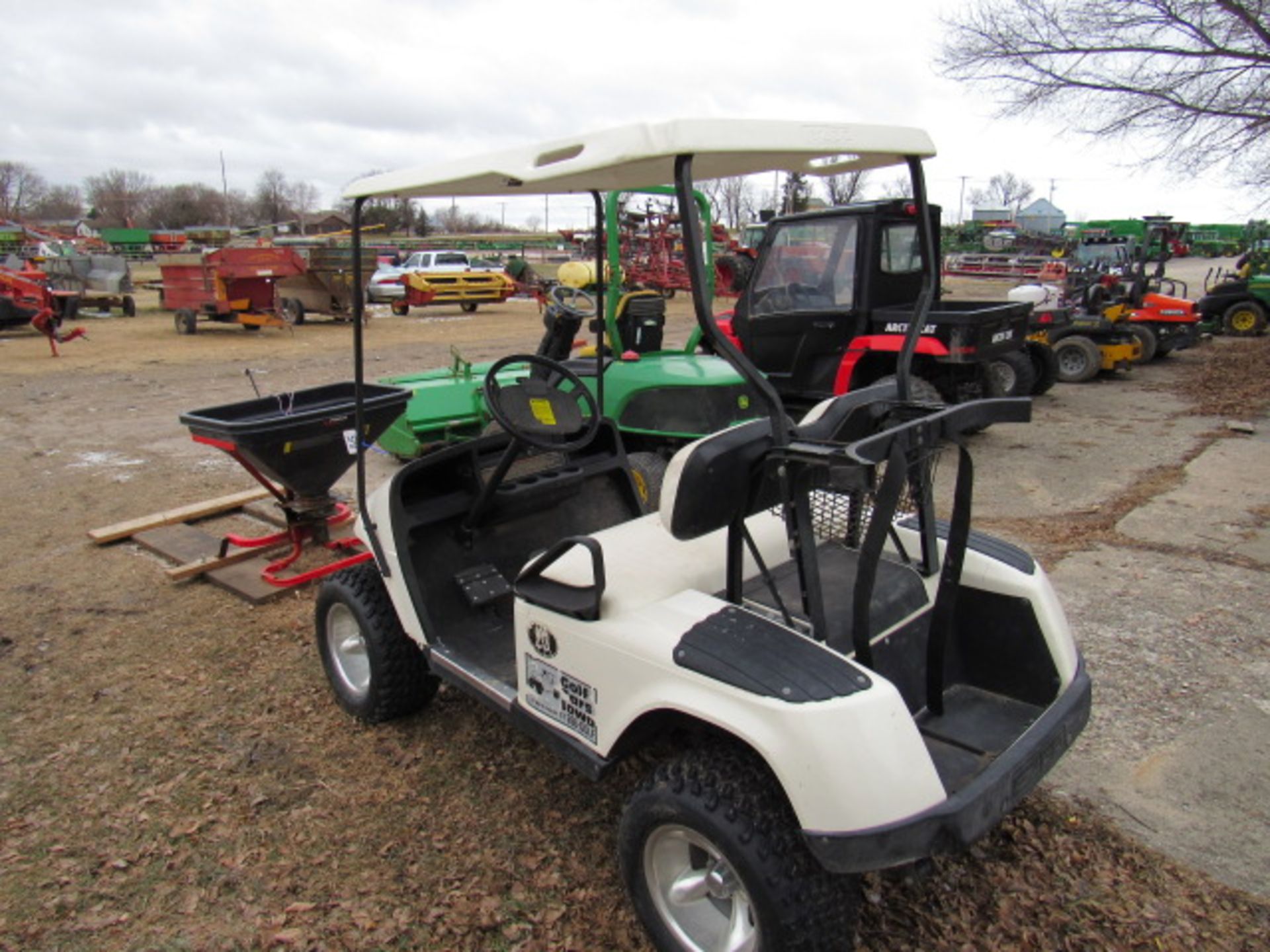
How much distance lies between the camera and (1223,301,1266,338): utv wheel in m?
14.8

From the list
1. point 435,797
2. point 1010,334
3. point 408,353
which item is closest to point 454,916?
point 435,797

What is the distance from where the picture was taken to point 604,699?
210 cm

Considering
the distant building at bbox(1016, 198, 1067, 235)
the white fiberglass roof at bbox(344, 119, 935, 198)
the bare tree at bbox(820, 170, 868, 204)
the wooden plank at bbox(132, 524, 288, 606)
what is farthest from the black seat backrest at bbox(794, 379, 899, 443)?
the distant building at bbox(1016, 198, 1067, 235)

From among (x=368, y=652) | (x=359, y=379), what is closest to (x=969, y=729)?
(x=368, y=652)

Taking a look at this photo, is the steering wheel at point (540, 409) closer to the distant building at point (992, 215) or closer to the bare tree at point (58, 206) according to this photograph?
the distant building at point (992, 215)

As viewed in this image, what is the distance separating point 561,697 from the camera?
7.40 ft

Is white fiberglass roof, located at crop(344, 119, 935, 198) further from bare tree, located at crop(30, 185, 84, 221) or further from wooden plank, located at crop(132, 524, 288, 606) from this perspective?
bare tree, located at crop(30, 185, 84, 221)

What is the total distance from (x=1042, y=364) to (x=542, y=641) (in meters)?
9.02

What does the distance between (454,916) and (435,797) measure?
0.52 metres

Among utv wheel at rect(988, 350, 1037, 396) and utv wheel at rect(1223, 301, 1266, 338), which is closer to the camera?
utv wheel at rect(988, 350, 1037, 396)

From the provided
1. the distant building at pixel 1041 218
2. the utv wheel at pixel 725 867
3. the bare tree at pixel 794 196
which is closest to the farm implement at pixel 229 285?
the bare tree at pixel 794 196

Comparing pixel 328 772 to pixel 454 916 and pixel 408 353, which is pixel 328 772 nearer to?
pixel 454 916

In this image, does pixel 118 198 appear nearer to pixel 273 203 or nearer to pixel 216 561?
pixel 273 203

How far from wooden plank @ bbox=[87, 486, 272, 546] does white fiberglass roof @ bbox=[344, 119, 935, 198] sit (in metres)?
3.11
